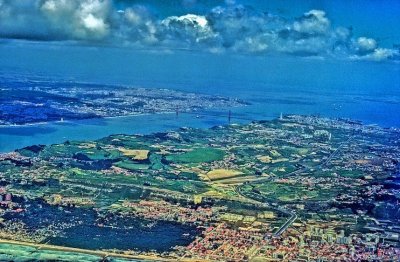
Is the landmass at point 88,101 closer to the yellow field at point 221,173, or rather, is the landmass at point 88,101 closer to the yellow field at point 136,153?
the yellow field at point 136,153

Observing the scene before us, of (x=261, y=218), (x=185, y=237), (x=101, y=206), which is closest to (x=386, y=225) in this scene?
(x=261, y=218)

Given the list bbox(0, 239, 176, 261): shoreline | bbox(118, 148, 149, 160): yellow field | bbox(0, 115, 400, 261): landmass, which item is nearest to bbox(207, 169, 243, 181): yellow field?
bbox(0, 115, 400, 261): landmass

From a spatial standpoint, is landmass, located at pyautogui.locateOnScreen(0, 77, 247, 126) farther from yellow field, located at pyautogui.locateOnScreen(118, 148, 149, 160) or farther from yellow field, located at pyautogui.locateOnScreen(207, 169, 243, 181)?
yellow field, located at pyautogui.locateOnScreen(207, 169, 243, 181)

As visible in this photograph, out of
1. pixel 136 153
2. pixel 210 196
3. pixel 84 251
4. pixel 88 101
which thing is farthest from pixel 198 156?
pixel 88 101

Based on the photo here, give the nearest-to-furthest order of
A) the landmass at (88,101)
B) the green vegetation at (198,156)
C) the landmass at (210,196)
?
the landmass at (210,196) → the green vegetation at (198,156) → the landmass at (88,101)

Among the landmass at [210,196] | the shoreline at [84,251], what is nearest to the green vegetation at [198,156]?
the landmass at [210,196]

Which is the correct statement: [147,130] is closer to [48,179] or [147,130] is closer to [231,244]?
[48,179]
